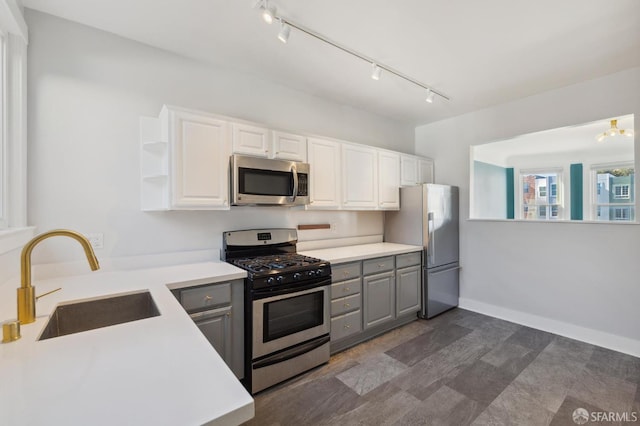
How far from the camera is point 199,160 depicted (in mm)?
2311

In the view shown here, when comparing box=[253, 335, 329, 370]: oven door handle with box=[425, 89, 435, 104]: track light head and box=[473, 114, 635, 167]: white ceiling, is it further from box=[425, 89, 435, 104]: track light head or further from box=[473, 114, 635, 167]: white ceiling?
box=[473, 114, 635, 167]: white ceiling

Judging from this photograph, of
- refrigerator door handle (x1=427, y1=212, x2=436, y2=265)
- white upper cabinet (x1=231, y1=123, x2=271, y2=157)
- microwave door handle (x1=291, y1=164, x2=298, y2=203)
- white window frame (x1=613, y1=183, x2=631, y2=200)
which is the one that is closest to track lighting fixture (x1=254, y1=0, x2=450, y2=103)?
white upper cabinet (x1=231, y1=123, x2=271, y2=157)

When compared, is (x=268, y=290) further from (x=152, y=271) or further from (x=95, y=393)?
(x=95, y=393)

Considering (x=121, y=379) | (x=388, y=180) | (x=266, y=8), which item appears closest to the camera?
(x=121, y=379)

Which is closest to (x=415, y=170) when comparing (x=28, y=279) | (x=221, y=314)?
(x=221, y=314)

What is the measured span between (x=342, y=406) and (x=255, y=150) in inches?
82.6

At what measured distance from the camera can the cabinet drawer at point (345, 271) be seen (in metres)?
2.74

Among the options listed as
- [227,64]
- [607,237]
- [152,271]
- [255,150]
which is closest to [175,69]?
[227,64]

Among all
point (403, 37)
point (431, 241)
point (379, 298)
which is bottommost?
point (379, 298)

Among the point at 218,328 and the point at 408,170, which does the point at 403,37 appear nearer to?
the point at 408,170

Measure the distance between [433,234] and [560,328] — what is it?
163 cm

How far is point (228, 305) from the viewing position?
7.02ft

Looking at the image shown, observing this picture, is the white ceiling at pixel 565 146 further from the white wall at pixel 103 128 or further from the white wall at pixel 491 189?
the white wall at pixel 103 128

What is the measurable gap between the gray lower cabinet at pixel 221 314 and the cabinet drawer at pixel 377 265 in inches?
51.5
